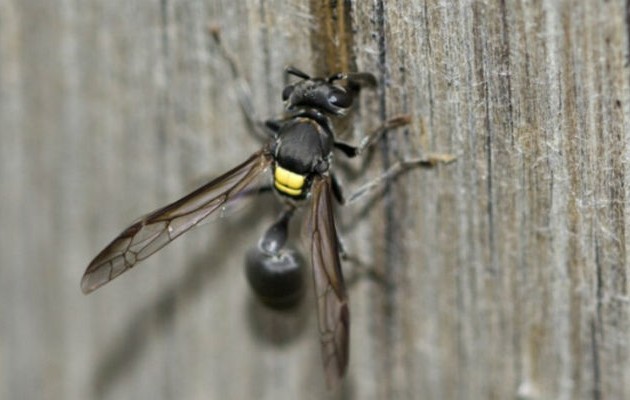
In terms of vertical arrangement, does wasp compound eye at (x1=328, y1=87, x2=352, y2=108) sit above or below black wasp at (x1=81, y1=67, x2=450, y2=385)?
above

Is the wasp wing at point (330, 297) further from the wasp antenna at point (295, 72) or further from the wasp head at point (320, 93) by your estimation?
the wasp antenna at point (295, 72)

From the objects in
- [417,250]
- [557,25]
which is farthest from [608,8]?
[417,250]

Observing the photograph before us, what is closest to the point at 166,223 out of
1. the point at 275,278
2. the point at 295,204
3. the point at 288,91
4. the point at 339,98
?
the point at 275,278

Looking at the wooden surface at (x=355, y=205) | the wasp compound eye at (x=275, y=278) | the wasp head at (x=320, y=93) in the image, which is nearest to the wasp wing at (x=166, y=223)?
the wooden surface at (x=355, y=205)

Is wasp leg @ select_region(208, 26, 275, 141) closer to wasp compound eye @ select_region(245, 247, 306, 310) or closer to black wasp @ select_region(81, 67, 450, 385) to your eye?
black wasp @ select_region(81, 67, 450, 385)

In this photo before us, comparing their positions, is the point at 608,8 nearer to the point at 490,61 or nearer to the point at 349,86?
the point at 490,61

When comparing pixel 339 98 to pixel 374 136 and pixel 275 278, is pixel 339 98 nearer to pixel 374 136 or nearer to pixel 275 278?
pixel 374 136

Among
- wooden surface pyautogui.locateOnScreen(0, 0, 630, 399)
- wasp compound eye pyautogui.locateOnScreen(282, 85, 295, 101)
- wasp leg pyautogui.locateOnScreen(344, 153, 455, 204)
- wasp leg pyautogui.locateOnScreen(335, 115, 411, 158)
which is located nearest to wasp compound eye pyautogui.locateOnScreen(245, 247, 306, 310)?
wooden surface pyautogui.locateOnScreen(0, 0, 630, 399)

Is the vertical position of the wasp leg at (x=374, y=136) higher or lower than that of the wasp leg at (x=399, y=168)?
higher
